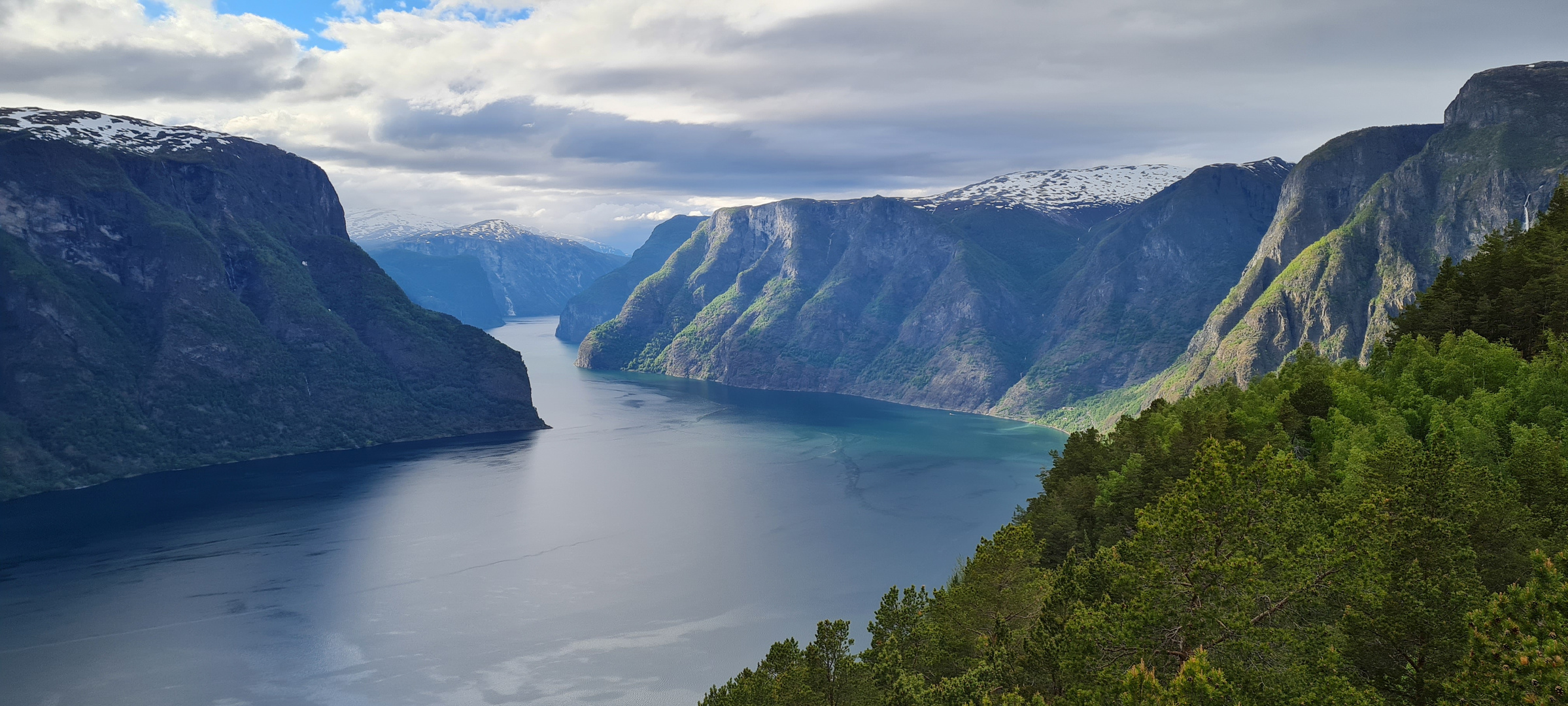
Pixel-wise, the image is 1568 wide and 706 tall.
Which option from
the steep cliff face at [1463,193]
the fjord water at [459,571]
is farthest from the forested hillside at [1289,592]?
the steep cliff face at [1463,193]

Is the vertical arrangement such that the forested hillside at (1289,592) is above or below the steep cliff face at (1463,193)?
below

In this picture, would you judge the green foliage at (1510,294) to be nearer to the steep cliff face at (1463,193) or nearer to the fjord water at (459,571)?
the fjord water at (459,571)

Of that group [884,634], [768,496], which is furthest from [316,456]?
[884,634]

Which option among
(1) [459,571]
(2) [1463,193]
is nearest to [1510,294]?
(1) [459,571]

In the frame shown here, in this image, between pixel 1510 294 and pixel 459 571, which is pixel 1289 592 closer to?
pixel 1510 294

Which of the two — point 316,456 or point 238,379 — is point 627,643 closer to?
point 316,456

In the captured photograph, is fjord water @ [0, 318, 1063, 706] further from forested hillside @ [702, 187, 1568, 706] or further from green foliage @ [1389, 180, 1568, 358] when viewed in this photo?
green foliage @ [1389, 180, 1568, 358]
